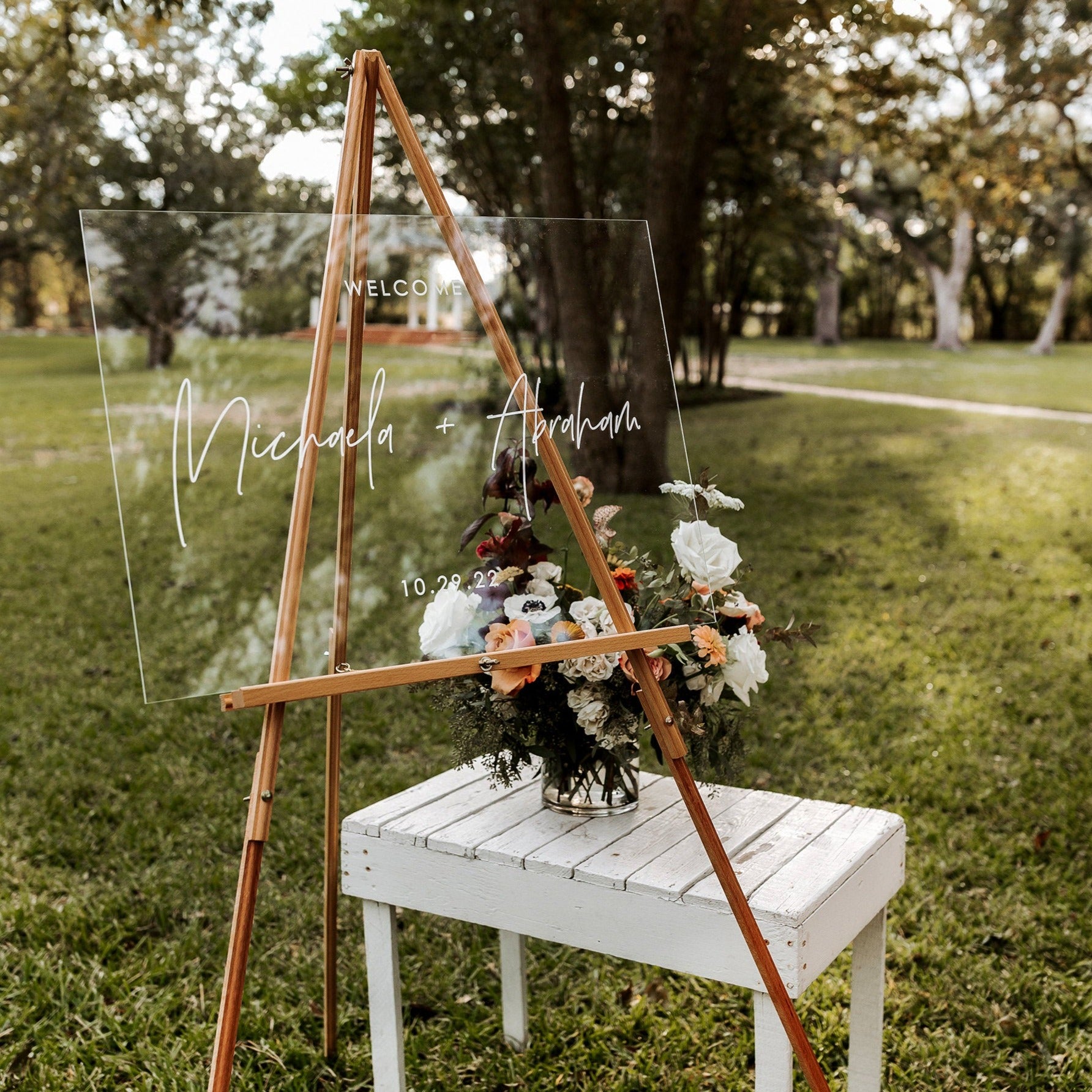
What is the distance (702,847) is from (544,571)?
1.84ft

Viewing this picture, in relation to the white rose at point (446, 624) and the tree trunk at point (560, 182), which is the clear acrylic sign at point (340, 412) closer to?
the white rose at point (446, 624)

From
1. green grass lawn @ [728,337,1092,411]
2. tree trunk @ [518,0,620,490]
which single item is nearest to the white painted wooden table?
tree trunk @ [518,0,620,490]

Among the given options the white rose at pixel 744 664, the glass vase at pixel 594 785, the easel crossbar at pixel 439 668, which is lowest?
the glass vase at pixel 594 785

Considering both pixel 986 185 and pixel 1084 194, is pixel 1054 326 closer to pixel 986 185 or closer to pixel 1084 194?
pixel 1084 194

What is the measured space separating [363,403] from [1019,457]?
9552mm

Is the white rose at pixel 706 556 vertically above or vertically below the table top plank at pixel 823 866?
above

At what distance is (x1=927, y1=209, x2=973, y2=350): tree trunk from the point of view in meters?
21.1

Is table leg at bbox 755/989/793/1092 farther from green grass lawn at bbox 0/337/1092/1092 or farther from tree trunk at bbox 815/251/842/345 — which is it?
tree trunk at bbox 815/251/842/345

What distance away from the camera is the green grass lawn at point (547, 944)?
8.15 ft

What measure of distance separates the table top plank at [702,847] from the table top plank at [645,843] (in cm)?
1

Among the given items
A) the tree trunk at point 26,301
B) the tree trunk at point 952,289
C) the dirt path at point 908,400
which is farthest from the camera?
the tree trunk at point 952,289

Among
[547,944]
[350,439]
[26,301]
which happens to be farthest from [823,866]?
[26,301]

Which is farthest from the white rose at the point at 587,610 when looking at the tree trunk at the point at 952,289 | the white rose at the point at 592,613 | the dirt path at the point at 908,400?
the tree trunk at the point at 952,289

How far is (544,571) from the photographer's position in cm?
205
